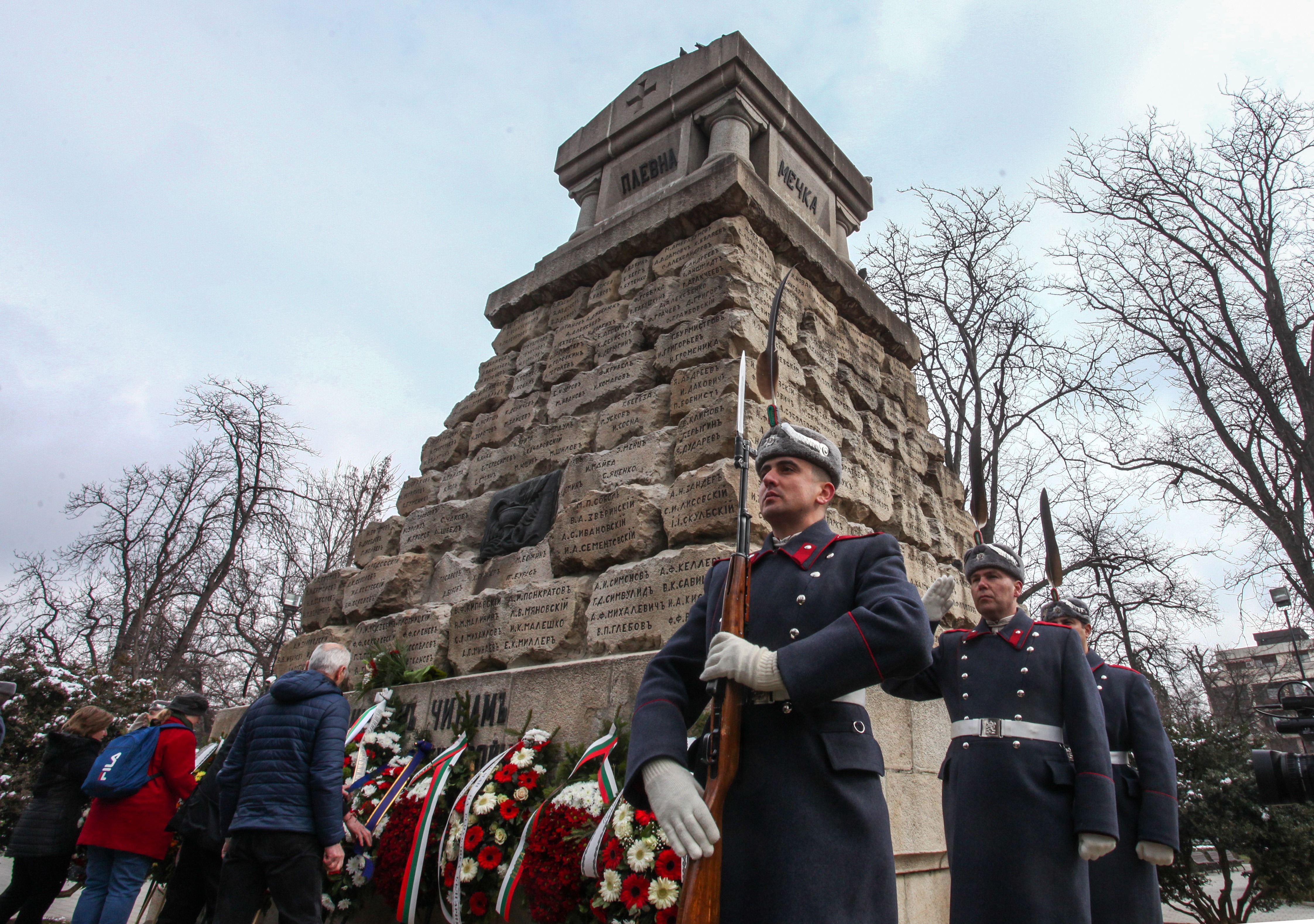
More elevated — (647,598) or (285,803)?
(647,598)

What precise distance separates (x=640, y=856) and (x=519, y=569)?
2.51 meters

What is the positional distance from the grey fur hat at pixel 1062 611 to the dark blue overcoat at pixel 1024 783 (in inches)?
33.6

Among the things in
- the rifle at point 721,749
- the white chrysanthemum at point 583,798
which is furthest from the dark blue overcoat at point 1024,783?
the white chrysanthemum at point 583,798

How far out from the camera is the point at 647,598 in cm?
389

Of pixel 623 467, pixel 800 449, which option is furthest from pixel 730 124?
pixel 800 449

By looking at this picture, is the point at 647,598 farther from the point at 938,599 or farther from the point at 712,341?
the point at 712,341

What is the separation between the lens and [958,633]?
3.09 metres

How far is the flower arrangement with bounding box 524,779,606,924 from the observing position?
2.79 meters

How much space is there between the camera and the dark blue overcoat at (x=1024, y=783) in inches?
97.1

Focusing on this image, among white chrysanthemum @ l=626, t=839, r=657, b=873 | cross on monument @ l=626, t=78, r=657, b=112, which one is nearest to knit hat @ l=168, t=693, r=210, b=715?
white chrysanthemum @ l=626, t=839, r=657, b=873

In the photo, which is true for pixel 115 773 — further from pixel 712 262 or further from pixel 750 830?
pixel 712 262

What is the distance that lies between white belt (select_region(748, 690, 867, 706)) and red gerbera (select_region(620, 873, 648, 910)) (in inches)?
42.6

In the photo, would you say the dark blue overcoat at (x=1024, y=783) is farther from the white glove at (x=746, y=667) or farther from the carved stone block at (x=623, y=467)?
the carved stone block at (x=623, y=467)

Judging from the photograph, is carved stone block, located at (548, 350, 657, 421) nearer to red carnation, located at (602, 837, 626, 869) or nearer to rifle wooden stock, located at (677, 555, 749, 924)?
red carnation, located at (602, 837, 626, 869)
